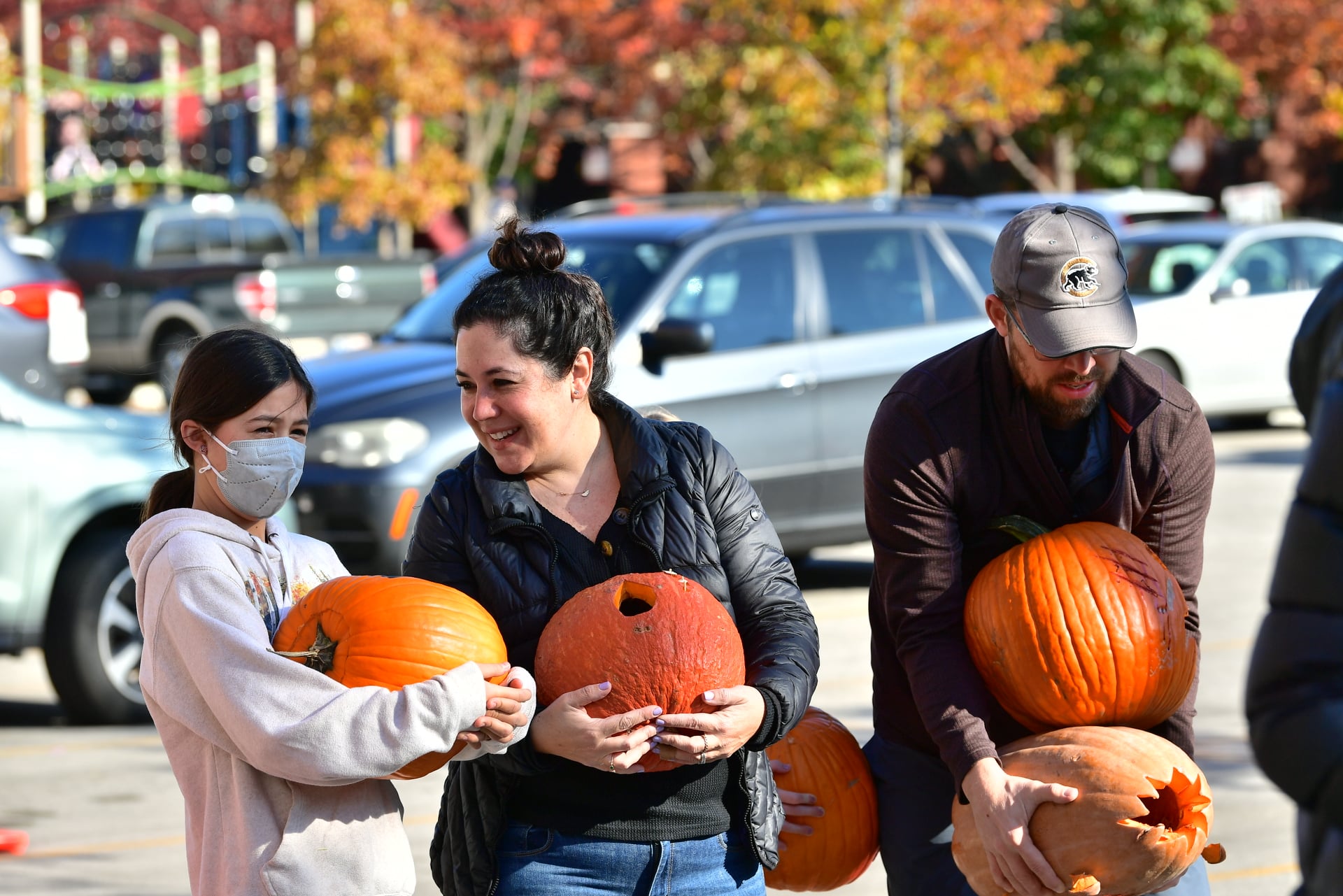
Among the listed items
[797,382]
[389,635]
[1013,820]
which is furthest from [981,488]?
[797,382]

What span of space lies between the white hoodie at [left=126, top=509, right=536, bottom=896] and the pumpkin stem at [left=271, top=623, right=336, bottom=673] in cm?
6

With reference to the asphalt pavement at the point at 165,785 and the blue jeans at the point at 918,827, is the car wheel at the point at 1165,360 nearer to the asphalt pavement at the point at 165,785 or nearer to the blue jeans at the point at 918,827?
the asphalt pavement at the point at 165,785

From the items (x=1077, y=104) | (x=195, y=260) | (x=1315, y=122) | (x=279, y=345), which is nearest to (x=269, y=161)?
(x=195, y=260)

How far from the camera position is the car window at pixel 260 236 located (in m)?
21.3

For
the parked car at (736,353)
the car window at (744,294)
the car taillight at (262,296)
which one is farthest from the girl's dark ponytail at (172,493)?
the car taillight at (262,296)

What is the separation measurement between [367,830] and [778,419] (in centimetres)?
629

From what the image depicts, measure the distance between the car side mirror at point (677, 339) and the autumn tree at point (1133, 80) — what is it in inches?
946

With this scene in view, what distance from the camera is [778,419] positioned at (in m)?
9.18

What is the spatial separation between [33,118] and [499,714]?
2862 cm

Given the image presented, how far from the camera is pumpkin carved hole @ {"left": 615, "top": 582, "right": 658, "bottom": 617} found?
3057 mm

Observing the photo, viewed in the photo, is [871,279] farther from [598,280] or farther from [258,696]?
[258,696]

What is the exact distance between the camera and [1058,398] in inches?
128

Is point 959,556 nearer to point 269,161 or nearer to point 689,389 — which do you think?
point 689,389

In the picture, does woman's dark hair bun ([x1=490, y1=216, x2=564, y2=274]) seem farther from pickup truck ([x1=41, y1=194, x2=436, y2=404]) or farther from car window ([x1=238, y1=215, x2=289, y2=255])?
car window ([x1=238, y1=215, x2=289, y2=255])
